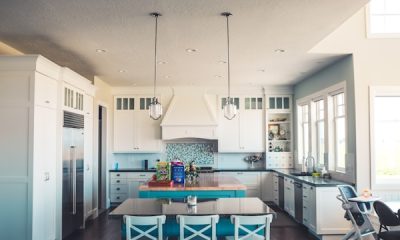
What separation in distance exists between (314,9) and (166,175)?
10.3 ft

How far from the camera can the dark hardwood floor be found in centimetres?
591

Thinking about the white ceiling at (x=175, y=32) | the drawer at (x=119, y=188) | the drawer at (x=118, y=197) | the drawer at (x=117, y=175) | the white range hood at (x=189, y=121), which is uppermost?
the white ceiling at (x=175, y=32)

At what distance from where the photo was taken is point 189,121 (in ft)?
28.5

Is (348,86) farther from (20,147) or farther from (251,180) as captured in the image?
(20,147)

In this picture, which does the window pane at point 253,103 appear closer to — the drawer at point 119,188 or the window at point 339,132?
the window at point 339,132

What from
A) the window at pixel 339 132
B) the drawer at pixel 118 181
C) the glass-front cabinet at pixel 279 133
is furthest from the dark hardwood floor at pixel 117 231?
the glass-front cabinet at pixel 279 133

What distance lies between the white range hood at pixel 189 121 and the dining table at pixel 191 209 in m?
4.41

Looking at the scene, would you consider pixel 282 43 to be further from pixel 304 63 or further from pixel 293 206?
pixel 293 206

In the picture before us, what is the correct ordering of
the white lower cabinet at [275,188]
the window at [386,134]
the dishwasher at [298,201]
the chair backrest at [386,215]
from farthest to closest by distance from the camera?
the white lower cabinet at [275,188], the dishwasher at [298,201], the window at [386,134], the chair backrest at [386,215]

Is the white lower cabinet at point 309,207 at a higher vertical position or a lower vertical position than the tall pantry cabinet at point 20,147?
lower

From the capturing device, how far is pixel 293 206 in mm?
7094

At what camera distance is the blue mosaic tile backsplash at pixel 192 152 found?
9.26m

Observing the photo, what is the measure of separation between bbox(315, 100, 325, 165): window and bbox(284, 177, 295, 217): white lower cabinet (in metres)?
0.71

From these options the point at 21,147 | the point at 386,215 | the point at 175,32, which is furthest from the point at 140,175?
the point at 386,215
